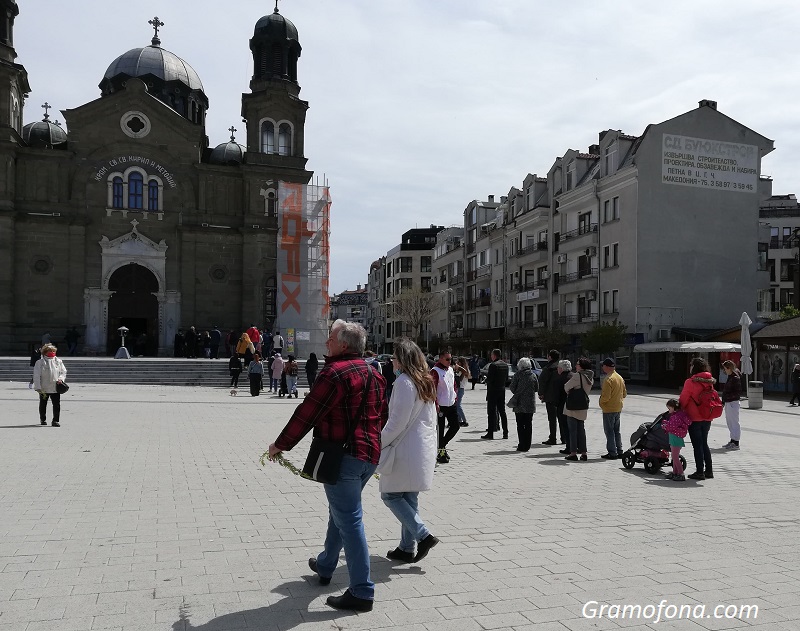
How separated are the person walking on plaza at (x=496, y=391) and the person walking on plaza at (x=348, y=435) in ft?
31.5

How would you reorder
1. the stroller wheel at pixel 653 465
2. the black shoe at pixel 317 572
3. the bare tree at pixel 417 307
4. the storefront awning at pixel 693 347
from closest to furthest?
the black shoe at pixel 317 572 → the stroller wheel at pixel 653 465 → the storefront awning at pixel 693 347 → the bare tree at pixel 417 307

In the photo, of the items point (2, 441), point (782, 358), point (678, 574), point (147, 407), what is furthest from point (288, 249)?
point (678, 574)

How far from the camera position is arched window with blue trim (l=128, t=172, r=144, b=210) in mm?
43469

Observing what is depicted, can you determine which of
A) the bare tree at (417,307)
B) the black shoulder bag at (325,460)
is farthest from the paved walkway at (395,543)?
the bare tree at (417,307)

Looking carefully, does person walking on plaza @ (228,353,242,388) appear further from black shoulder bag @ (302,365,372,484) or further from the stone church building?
black shoulder bag @ (302,365,372,484)

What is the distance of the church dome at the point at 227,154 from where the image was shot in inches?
1852

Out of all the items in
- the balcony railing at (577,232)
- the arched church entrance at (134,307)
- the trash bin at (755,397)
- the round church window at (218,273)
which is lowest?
the trash bin at (755,397)

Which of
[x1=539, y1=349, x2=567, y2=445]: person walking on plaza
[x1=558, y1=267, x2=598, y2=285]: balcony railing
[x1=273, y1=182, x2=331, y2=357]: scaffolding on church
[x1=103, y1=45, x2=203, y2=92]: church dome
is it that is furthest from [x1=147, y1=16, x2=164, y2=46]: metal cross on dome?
[x1=539, y1=349, x2=567, y2=445]: person walking on plaza

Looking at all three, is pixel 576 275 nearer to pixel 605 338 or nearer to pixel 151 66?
pixel 605 338

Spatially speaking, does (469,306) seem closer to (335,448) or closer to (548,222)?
(548,222)

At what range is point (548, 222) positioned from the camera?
52906mm

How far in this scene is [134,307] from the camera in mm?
43438

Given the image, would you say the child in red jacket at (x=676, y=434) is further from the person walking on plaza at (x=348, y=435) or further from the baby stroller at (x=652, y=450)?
the person walking on plaza at (x=348, y=435)

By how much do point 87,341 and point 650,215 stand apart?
3311cm
